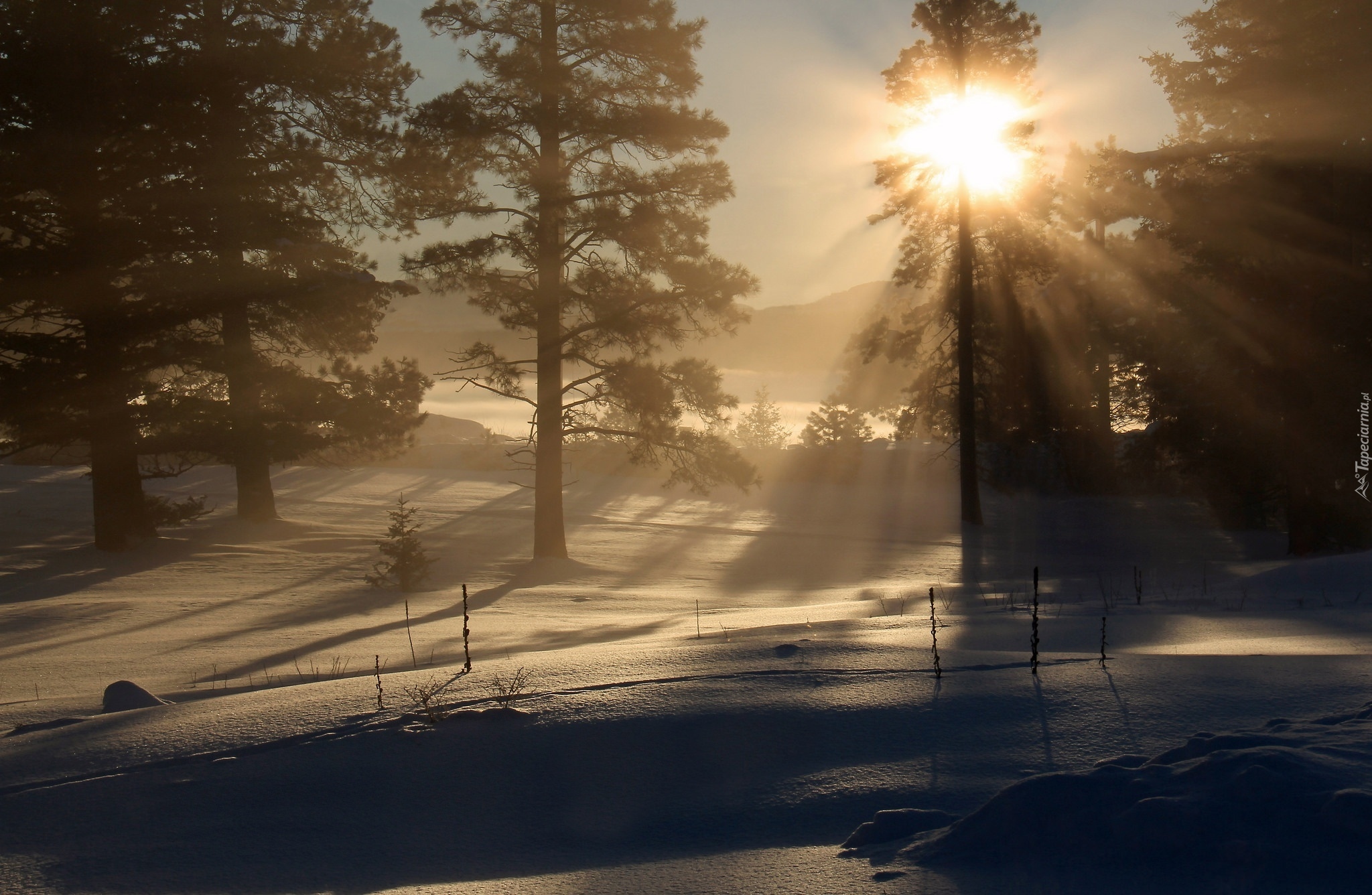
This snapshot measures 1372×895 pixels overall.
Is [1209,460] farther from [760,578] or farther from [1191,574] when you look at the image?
[760,578]

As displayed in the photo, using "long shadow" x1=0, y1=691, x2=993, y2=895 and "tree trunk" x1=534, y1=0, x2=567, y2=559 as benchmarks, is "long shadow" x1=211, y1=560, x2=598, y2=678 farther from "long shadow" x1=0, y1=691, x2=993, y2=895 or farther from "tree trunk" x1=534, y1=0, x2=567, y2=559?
"long shadow" x1=0, y1=691, x2=993, y2=895

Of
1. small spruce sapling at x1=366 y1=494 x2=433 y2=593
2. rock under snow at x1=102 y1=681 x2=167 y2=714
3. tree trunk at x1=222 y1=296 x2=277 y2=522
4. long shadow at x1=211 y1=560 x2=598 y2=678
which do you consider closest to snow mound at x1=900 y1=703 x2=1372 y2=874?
rock under snow at x1=102 y1=681 x2=167 y2=714

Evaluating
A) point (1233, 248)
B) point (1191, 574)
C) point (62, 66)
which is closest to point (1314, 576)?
point (1191, 574)

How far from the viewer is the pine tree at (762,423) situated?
2057 inches

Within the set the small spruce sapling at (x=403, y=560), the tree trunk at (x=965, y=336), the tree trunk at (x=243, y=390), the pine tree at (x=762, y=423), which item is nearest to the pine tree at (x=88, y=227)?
the tree trunk at (x=243, y=390)

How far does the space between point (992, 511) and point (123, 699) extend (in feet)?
70.1

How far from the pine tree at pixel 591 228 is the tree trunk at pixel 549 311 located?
0.08ft

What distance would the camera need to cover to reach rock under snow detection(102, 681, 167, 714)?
4312mm

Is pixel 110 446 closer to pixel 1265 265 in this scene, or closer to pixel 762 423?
pixel 1265 265

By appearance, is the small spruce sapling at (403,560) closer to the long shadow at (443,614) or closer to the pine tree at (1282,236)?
the long shadow at (443,614)

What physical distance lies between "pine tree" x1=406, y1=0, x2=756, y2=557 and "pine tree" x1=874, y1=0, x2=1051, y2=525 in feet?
22.8

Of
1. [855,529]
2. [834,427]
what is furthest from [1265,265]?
[834,427]

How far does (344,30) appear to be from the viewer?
52.0ft

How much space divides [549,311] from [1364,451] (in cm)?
1326
